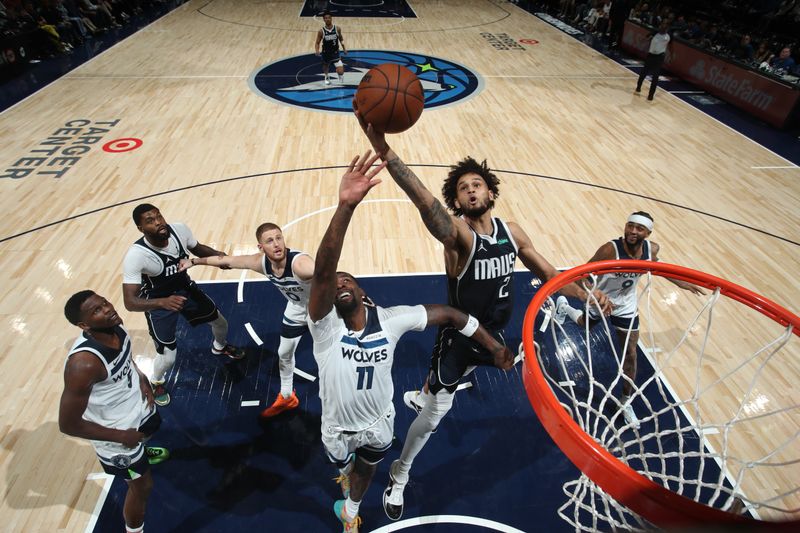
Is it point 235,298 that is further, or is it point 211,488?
point 235,298

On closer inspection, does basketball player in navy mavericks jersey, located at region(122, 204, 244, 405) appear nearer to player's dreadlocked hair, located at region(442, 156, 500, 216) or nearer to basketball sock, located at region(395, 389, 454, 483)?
basketball sock, located at region(395, 389, 454, 483)

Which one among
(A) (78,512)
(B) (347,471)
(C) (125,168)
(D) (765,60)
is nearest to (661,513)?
(B) (347,471)

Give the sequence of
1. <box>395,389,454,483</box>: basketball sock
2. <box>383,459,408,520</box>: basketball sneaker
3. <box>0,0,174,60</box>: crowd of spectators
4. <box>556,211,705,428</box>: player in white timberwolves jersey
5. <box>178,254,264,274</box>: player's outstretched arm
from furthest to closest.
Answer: <box>0,0,174,60</box>: crowd of spectators, <box>556,211,705,428</box>: player in white timberwolves jersey, <box>178,254,264,274</box>: player's outstretched arm, <box>383,459,408,520</box>: basketball sneaker, <box>395,389,454,483</box>: basketball sock

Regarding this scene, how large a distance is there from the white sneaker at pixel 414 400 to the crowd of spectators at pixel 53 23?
13.3 meters

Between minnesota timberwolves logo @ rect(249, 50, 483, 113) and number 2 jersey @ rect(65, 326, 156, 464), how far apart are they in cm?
803

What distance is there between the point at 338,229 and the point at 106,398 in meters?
1.72

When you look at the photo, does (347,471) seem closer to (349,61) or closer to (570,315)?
(570,315)

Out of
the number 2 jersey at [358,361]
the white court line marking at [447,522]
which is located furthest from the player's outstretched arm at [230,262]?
the white court line marking at [447,522]

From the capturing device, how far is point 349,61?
12633 millimetres

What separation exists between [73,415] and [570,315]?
4.04 meters

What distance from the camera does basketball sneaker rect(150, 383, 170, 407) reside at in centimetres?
387

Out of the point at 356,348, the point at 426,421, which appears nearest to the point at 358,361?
the point at 356,348

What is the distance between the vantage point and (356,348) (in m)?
2.46

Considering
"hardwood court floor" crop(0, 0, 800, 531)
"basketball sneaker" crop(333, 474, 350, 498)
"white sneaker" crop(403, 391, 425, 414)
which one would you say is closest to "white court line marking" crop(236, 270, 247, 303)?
"hardwood court floor" crop(0, 0, 800, 531)
